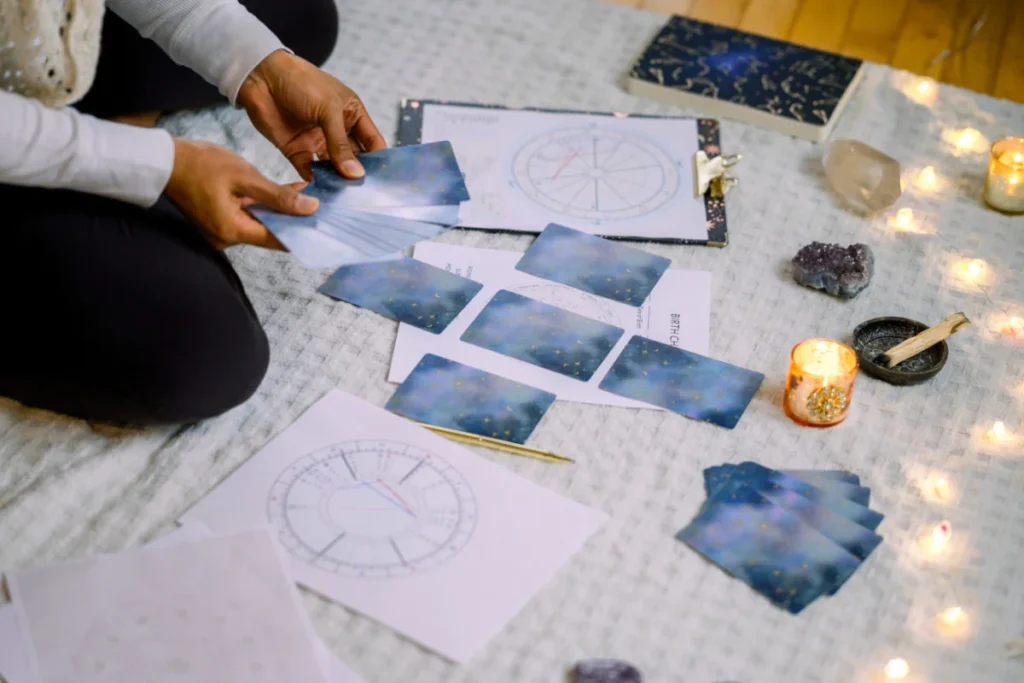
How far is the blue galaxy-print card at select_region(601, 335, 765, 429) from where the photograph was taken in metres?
1.41

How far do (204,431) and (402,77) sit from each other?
76cm

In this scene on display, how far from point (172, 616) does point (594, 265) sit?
2.29 ft

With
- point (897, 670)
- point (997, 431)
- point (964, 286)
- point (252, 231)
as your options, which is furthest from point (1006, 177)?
point (252, 231)

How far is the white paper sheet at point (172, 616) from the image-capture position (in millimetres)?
1134

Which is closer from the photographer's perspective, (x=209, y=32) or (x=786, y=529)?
(x=786, y=529)

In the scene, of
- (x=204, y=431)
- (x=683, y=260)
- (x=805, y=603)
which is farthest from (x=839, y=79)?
(x=204, y=431)

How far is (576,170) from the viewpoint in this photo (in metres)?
1.72

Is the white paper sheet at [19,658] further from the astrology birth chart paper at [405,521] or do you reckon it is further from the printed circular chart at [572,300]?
the printed circular chart at [572,300]

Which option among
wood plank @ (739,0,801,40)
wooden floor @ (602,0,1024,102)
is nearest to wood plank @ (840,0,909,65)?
wooden floor @ (602,0,1024,102)

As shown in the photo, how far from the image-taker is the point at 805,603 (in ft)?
3.98

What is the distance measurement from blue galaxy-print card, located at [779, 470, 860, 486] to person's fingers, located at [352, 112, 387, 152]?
63cm

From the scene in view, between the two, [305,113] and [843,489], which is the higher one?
[305,113]

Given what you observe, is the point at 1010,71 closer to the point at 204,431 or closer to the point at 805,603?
the point at 805,603

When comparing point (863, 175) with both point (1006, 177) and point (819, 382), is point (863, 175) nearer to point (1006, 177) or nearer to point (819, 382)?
point (1006, 177)
